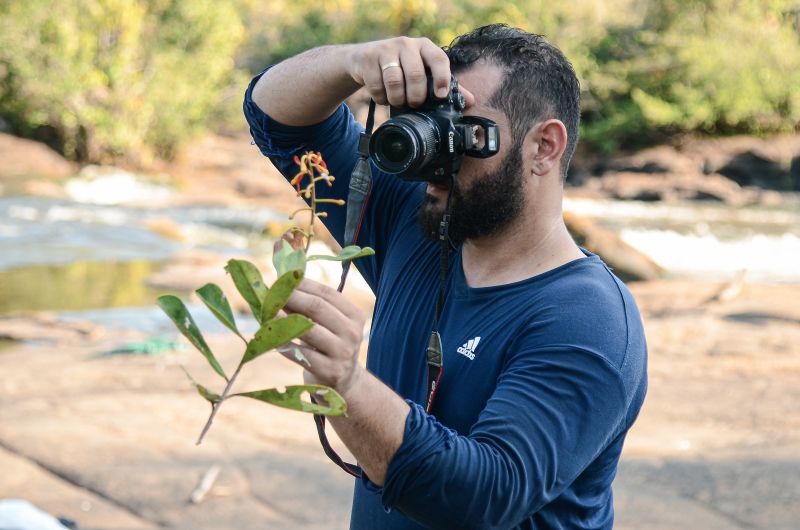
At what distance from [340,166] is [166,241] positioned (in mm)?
12232

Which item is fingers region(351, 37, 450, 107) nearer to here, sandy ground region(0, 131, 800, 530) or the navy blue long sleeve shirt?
the navy blue long sleeve shirt

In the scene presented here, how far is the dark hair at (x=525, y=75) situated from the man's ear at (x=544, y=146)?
2cm

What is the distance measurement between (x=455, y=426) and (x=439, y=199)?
1.49 feet

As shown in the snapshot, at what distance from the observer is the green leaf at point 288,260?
130 centimetres

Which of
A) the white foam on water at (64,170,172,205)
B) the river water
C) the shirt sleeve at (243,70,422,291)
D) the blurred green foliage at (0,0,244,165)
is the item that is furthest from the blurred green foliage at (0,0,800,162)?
the shirt sleeve at (243,70,422,291)

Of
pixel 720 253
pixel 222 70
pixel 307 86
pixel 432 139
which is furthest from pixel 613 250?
pixel 222 70

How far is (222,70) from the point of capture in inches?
919

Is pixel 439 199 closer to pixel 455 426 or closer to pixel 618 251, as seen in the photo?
pixel 455 426

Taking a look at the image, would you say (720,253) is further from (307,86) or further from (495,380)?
(495,380)

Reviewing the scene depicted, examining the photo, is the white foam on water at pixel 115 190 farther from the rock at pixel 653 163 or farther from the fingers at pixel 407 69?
the fingers at pixel 407 69

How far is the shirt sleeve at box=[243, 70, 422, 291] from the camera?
2.37 meters

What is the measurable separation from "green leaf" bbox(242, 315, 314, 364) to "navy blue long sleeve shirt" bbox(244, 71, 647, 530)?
319 mm

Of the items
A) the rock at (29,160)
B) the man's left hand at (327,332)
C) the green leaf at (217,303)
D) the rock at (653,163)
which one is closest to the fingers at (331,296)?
the man's left hand at (327,332)

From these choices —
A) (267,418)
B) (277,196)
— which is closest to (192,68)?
(277,196)
